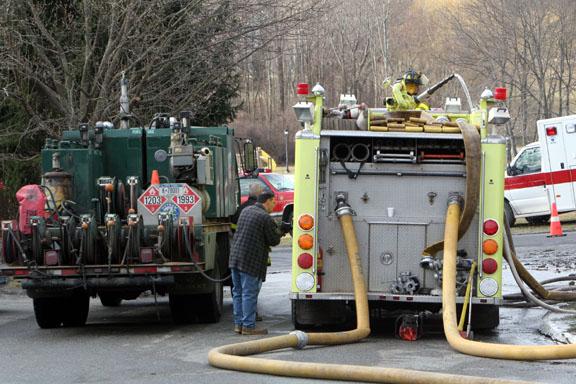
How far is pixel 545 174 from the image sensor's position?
27.1m

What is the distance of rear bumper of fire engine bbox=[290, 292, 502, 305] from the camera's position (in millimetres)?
11562

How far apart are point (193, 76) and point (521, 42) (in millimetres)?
21663

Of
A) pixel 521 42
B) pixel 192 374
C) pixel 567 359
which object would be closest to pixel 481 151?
pixel 567 359

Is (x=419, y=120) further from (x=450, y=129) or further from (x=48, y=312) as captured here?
(x=48, y=312)

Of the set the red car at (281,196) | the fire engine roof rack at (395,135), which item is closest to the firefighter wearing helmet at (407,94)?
the fire engine roof rack at (395,135)

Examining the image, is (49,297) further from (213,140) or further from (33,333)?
(213,140)

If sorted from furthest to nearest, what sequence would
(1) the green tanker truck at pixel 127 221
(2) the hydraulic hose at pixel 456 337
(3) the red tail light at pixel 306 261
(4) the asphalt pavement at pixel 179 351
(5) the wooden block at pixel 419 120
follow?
(1) the green tanker truck at pixel 127 221 → (5) the wooden block at pixel 419 120 → (3) the red tail light at pixel 306 261 → (2) the hydraulic hose at pixel 456 337 → (4) the asphalt pavement at pixel 179 351

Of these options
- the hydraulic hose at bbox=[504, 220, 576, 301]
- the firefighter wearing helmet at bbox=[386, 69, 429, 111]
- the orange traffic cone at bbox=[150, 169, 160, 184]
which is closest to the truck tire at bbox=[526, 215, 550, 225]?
the hydraulic hose at bbox=[504, 220, 576, 301]

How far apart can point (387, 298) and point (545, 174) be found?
53.5 ft

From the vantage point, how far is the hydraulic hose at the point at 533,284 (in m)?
12.8

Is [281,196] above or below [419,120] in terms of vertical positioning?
below

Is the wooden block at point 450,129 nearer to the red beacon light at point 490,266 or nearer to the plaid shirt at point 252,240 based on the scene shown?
the red beacon light at point 490,266

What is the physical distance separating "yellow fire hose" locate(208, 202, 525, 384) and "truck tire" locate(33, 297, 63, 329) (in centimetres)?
402

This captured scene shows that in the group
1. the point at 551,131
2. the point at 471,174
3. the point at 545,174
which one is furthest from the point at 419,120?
the point at 545,174
